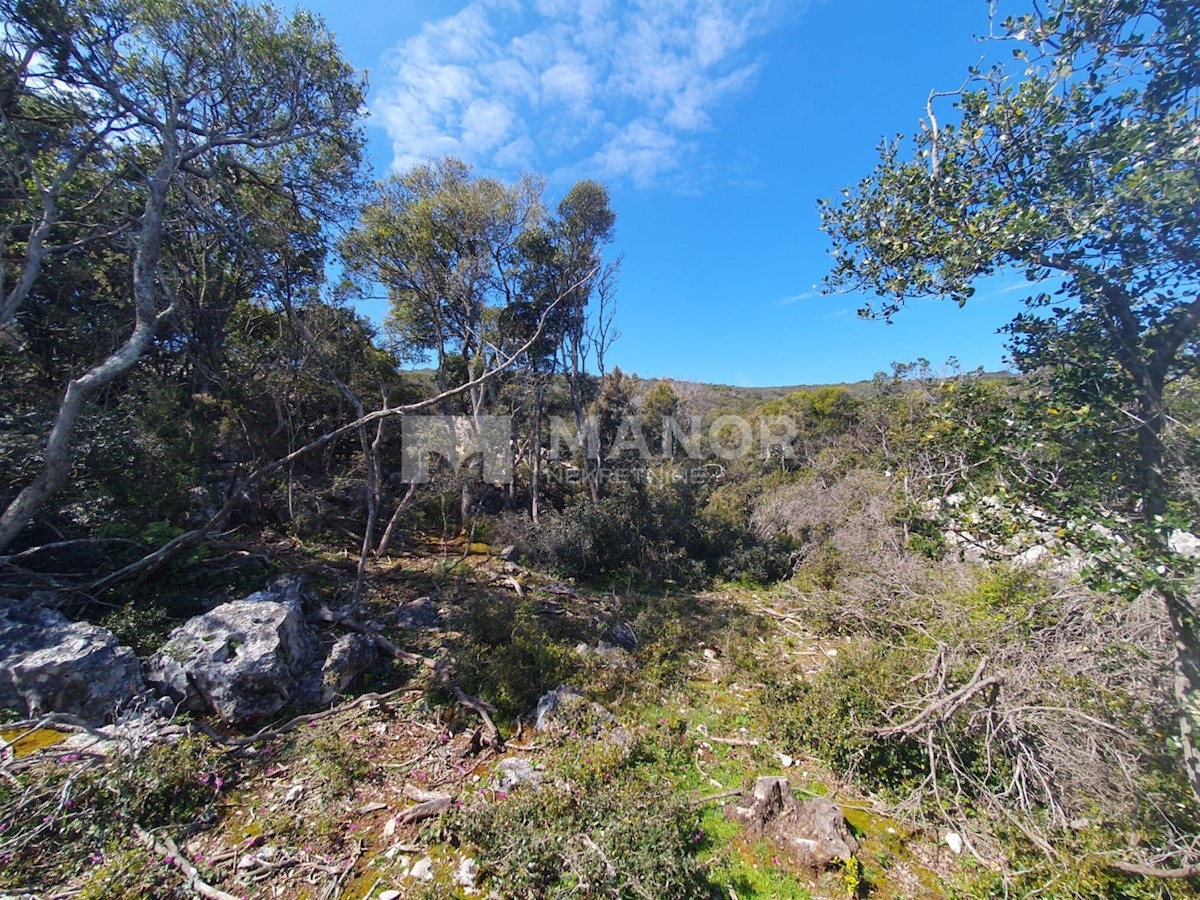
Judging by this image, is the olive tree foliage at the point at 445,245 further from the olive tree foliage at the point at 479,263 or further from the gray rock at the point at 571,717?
the gray rock at the point at 571,717

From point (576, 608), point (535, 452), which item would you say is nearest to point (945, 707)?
point (576, 608)

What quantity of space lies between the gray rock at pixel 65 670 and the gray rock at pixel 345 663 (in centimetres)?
133

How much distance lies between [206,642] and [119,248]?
697 cm

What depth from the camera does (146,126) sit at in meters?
5.52

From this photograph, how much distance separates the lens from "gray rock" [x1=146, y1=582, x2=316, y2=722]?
12.1 ft

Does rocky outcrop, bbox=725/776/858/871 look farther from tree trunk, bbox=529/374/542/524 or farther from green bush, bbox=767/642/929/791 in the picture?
tree trunk, bbox=529/374/542/524

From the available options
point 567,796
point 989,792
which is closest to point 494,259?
point 567,796

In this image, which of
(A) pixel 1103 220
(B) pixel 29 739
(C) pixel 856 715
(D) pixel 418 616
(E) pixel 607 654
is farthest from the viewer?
(D) pixel 418 616

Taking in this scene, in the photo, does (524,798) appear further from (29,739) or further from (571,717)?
(29,739)

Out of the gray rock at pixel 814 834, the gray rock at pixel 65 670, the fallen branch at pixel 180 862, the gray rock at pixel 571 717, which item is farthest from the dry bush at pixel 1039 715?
the gray rock at pixel 65 670

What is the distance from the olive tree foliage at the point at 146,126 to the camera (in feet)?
15.5

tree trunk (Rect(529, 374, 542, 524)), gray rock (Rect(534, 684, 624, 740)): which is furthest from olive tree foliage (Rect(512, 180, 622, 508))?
gray rock (Rect(534, 684, 624, 740))

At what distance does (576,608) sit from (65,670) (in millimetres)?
5207

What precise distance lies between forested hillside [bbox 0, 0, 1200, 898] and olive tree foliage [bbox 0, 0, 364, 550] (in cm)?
4
